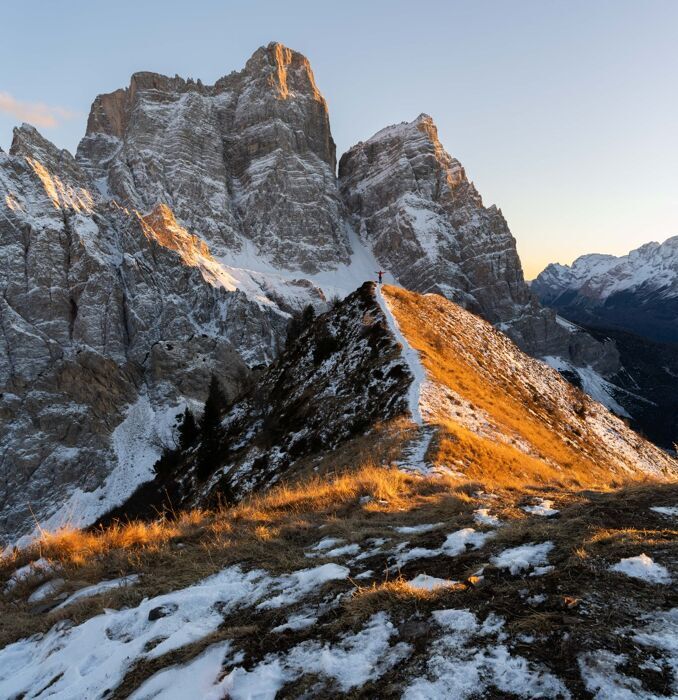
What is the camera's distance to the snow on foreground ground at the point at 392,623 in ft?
10.9

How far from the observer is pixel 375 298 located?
3644cm

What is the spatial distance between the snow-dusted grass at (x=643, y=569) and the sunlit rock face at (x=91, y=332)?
103509 mm

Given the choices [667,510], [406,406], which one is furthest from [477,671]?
[406,406]

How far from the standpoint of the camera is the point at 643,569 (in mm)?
4461

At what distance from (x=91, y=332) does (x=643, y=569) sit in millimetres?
153367

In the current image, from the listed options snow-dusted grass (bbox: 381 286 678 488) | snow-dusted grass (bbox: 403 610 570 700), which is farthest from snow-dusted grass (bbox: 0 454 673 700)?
snow-dusted grass (bbox: 381 286 678 488)

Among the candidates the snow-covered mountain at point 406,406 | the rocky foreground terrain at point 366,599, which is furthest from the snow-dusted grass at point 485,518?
the snow-covered mountain at point 406,406

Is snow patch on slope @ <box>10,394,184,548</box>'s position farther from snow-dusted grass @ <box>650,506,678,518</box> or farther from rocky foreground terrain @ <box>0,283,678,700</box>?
snow-dusted grass @ <box>650,506,678,518</box>

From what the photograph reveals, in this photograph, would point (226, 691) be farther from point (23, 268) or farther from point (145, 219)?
point (145, 219)

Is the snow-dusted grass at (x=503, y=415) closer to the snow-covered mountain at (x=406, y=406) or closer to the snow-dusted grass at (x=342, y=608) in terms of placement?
the snow-covered mountain at (x=406, y=406)

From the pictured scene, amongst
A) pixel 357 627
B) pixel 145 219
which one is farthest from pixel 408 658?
pixel 145 219

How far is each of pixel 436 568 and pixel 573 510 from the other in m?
3.40

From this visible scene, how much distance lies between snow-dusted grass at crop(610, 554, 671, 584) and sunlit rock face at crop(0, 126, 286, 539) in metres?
104

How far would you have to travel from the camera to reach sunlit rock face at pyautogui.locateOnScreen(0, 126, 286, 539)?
106500 mm
